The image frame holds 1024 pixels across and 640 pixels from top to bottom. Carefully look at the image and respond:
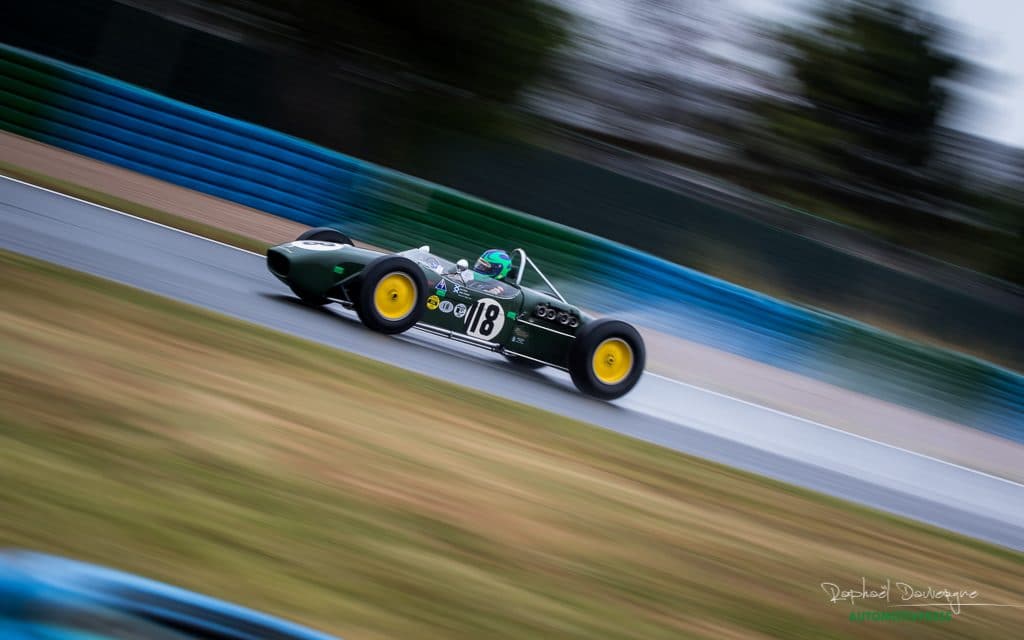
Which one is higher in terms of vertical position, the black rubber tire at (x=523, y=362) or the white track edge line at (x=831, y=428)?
the white track edge line at (x=831, y=428)

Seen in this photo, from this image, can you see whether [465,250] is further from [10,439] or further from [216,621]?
[216,621]

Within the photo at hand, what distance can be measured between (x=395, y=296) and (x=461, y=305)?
496 millimetres

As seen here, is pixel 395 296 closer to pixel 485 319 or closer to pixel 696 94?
pixel 485 319

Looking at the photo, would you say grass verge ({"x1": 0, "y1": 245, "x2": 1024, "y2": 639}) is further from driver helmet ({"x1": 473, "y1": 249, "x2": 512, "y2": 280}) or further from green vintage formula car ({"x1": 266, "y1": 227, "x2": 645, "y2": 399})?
driver helmet ({"x1": 473, "y1": 249, "x2": 512, "y2": 280})

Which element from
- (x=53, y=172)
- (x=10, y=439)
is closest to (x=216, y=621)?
(x=10, y=439)

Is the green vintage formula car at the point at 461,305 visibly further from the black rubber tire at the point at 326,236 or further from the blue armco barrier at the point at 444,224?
the blue armco barrier at the point at 444,224

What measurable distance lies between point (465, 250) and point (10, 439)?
9.42 metres

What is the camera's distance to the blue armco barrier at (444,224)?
41.5ft

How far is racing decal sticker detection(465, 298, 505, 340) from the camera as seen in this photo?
27.2 ft

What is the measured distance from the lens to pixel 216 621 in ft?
6.58

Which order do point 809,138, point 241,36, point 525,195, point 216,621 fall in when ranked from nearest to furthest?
point 216,621
point 525,195
point 241,36
point 809,138

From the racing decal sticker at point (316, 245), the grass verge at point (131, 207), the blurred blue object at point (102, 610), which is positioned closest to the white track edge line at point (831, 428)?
the racing decal sticker at point (316, 245)

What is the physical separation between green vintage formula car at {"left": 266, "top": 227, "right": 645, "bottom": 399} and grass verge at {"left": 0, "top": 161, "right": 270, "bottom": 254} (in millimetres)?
2607

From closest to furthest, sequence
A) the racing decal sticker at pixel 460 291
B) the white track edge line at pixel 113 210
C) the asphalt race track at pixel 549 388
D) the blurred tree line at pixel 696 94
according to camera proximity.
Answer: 1. the asphalt race track at pixel 549 388
2. the racing decal sticker at pixel 460 291
3. the white track edge line at pixel 113 210
4. the blurred tree line at pixel 696 94
